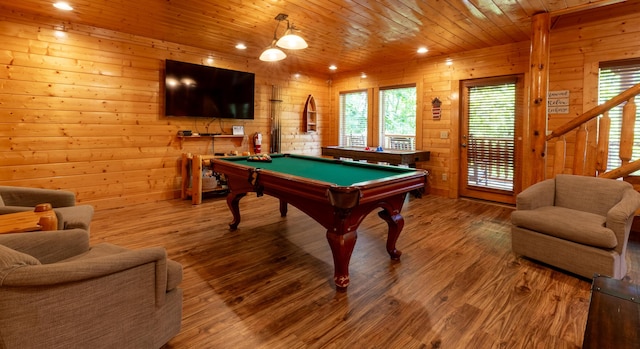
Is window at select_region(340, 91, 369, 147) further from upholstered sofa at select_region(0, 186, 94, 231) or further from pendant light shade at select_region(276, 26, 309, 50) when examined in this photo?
upholstered sofa at select_region(0, 186, 94, 231)

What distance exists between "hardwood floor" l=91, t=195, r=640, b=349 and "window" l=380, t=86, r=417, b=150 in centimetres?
266

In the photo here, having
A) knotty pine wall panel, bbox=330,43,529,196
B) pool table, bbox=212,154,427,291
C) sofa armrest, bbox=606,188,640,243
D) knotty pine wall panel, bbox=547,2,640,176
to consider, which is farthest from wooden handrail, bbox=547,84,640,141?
pool table, bbox=212,154,427,291

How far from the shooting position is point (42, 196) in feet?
9.02

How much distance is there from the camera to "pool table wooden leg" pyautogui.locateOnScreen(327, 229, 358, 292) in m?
2.33

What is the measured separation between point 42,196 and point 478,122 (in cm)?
566

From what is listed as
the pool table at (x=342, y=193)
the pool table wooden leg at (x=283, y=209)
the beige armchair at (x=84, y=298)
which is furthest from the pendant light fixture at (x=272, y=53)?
the beige armchair at (x=84, y=298)

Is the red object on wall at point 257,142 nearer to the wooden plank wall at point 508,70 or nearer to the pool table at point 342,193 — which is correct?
the wooden plank wall at point 508,70

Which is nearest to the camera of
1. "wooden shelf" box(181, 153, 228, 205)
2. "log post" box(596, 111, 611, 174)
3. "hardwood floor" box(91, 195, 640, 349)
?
"hardwood floor" box(91, 195, 640, 349)

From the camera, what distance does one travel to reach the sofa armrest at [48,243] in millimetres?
1575

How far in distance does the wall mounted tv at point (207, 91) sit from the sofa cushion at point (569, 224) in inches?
180

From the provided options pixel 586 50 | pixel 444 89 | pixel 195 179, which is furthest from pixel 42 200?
pixel 586 50

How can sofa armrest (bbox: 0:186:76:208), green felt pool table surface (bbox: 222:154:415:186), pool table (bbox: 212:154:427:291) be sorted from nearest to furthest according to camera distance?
pool table (bbox: 212:154:427:291) < green felt pool table surface (bbox: 222:154:415:186) < sofa armrest (bbox: 0:186:76:208)

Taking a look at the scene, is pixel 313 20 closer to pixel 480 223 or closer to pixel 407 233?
pixel 407 233

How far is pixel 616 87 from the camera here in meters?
3.93
